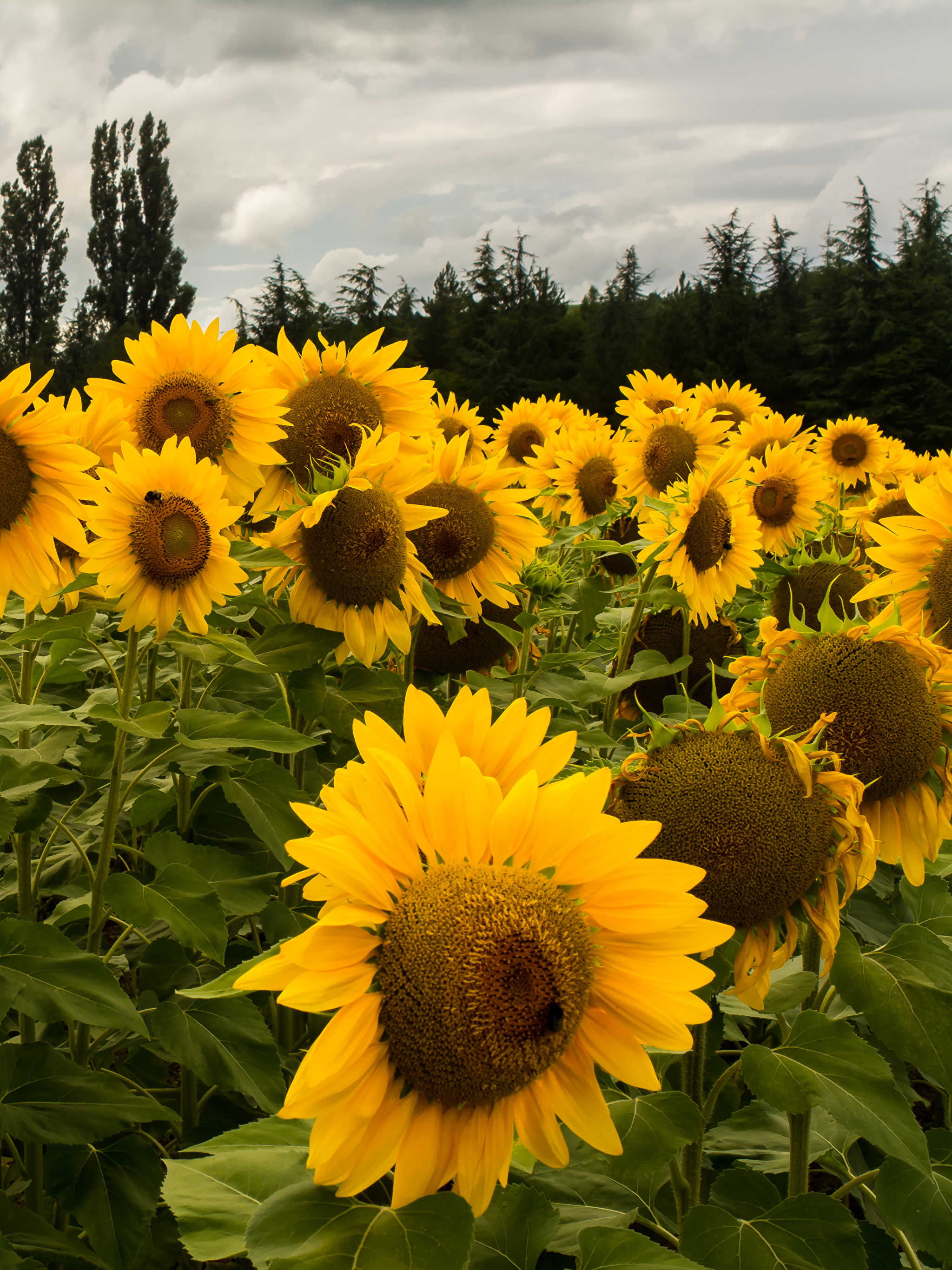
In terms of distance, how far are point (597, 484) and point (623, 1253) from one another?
4523mm

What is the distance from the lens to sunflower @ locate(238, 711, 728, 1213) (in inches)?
32.6

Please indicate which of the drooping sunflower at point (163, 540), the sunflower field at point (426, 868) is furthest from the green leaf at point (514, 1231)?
the drooping sunflower at point (163, 540)

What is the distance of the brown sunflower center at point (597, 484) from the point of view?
525 centimetres

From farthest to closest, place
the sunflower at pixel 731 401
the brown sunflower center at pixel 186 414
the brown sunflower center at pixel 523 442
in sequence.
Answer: the brown sunflower center at pixel 523 442 → the sunflower at pixel 731 401 → the brown sunflower center at pixel 186 414

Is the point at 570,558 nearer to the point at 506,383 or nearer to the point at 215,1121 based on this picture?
the point at 215,1121

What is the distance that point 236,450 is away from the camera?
7.68 feet

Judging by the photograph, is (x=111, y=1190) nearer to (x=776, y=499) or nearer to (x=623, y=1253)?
(x=623, y=1253)

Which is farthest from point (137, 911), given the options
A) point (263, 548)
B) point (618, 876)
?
point (618, 876)

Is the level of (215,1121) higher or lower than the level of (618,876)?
lower

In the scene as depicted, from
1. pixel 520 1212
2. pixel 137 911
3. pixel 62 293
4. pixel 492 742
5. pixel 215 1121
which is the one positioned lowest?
pixel 215 1121

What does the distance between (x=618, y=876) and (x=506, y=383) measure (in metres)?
44.0

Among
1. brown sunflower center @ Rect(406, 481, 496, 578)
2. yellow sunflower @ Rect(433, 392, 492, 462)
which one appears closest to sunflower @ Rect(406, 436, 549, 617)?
brown sunflower center @ Rect(406, 481, 496, 578)

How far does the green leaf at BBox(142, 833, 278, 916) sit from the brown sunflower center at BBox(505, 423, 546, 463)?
204 inches

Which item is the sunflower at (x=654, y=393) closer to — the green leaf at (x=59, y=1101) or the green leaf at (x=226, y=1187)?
the green leaf at (x=59, y=1101)
